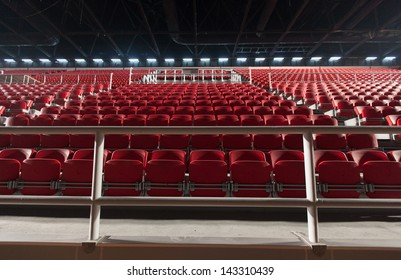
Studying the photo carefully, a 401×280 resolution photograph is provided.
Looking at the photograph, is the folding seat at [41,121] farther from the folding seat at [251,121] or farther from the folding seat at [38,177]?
the folding seat at [251,121]

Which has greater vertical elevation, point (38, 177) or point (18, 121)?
point (18, 121)

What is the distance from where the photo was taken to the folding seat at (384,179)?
2.08 m

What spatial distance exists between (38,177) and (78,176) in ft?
1.24

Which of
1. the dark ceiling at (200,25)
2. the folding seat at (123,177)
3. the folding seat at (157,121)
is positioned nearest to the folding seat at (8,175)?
the folding seat at (123,177)

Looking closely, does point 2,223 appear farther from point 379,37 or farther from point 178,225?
point 379,37

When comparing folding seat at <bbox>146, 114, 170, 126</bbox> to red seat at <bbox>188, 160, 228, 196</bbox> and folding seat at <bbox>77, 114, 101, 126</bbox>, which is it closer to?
folding seat at <bbox>77, 114, 101, 126</bbox>

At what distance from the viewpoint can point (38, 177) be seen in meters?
2.22

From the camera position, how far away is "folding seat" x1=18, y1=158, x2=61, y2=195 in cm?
Result: 221

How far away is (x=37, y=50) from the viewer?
59.3 ft

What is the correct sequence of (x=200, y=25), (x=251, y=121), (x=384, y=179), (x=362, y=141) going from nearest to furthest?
1. (x=384, y=179)
2. (x=362, y=141)
3. (x=251, y=121)
4. (x=200, y=25)

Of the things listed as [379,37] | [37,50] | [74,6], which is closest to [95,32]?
[74,6]

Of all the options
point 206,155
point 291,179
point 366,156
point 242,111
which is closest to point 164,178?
point 206,155

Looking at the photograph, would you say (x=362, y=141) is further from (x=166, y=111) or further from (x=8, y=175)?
(x=8, y=175)

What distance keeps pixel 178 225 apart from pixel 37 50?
21.4 meters
